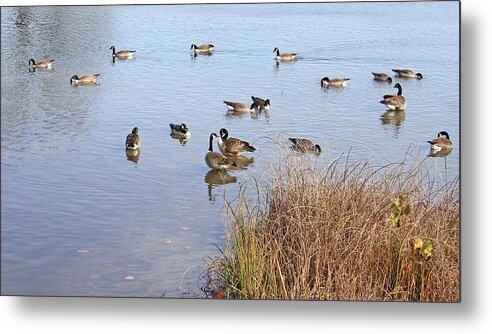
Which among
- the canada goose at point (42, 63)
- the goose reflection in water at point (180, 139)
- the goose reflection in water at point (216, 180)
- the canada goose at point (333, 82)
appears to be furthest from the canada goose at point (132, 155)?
the canada goose at point (333, 82)

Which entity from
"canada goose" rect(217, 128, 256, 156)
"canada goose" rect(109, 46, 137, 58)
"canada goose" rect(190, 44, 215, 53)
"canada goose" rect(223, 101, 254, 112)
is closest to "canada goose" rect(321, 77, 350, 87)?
"canada goose" rect(223, 101, 254, 112)

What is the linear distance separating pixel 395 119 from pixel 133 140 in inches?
68.6

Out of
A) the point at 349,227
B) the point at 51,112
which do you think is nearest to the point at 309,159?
the point at 349,227

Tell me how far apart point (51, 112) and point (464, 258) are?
2.75m

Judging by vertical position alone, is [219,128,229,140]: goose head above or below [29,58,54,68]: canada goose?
below

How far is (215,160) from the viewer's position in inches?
311

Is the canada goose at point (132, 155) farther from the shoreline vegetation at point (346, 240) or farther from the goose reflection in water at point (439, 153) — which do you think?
the goose reflection in water at point (439, 153)

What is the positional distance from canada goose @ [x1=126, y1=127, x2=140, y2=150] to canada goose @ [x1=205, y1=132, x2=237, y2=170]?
57cm

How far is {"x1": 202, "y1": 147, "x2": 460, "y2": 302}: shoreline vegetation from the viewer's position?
260 inches

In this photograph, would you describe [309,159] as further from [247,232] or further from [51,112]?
[51,112]

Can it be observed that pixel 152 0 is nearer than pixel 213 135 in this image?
Yes

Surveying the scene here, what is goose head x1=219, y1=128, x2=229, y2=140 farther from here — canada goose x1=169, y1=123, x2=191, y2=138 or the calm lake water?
canada goose x1=169, y1=123, x2=191, y2=138

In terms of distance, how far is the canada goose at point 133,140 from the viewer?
24.6 feet

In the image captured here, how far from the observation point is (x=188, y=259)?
22.8 feet
